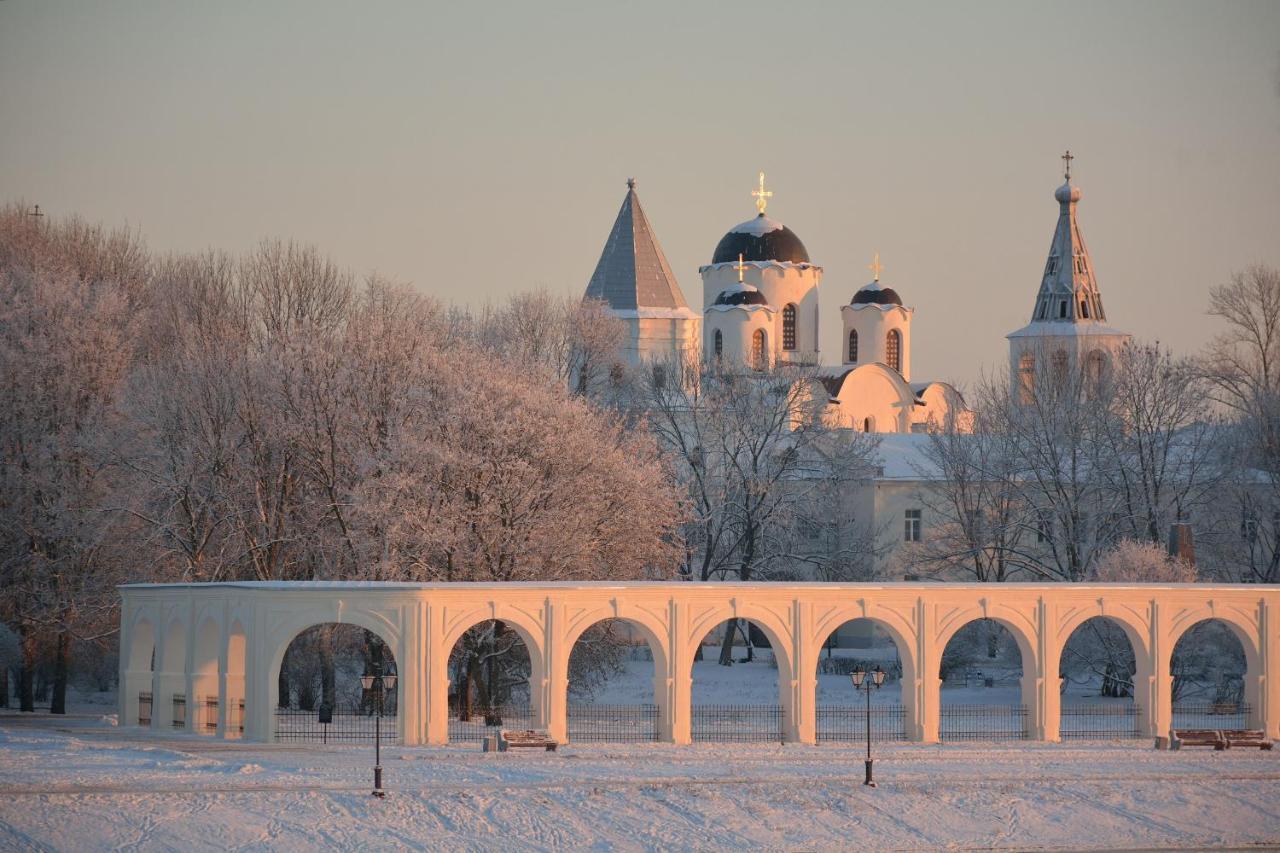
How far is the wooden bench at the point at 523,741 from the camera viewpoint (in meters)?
39.3

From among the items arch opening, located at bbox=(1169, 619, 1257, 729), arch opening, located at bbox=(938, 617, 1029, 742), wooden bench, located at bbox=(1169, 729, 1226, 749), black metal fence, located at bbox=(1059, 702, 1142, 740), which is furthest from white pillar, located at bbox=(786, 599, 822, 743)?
arch opening, located at bbox=(1169, 619, 1257, 729)

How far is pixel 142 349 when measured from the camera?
58656 mm

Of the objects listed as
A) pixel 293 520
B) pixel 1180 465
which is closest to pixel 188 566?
pixel 293 520

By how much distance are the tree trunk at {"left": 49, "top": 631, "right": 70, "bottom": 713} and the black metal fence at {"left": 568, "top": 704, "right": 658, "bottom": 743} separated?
11247 mm

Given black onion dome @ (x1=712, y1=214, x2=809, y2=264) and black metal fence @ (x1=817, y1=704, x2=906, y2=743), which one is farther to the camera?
black onion dome @ (x1=712, y1=214, x2=809, y2=264)

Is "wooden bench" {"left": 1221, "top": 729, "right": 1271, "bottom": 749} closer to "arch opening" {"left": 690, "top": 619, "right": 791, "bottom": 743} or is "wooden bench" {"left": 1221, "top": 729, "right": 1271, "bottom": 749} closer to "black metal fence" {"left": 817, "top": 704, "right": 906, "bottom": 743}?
"black metal fence" {"left": 817, "top": 704, "right": 906, "bottom": 743}

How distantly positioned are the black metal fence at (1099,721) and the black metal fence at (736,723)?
5940 mm

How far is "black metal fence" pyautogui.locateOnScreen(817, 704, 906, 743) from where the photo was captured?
142ft

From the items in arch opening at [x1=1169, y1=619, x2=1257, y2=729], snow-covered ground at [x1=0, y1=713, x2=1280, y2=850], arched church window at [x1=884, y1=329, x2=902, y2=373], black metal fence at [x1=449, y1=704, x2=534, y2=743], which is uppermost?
arched church window at [x1=884, y1=329, x2=902, y2=373]

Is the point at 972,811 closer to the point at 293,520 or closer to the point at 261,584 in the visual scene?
the point at 261,584

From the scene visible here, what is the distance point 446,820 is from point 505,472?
15.0 meters

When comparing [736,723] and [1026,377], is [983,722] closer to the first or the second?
[736,723]

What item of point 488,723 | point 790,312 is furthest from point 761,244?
point 488,723

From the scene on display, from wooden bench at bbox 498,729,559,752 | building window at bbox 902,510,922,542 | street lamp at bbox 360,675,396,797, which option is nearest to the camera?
street lamp at bbox 360,675,396,797
